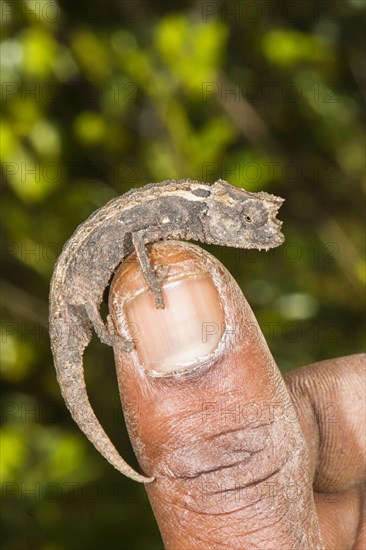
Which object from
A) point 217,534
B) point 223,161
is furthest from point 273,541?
point 223,161

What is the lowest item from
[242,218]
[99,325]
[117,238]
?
[99,325]

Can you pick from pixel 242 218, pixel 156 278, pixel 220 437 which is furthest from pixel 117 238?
pixel 220 437

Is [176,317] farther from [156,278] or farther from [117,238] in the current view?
[117,238]

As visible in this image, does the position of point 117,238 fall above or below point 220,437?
above

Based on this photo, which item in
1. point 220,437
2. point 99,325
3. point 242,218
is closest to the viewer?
point 220,437

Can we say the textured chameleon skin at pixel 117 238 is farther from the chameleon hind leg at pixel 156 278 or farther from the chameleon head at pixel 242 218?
the chameleon hind leg at pixel 156 278

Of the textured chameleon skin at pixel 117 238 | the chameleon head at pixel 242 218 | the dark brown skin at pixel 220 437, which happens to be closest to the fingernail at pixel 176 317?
the dark brown skin at pixel 220 437
